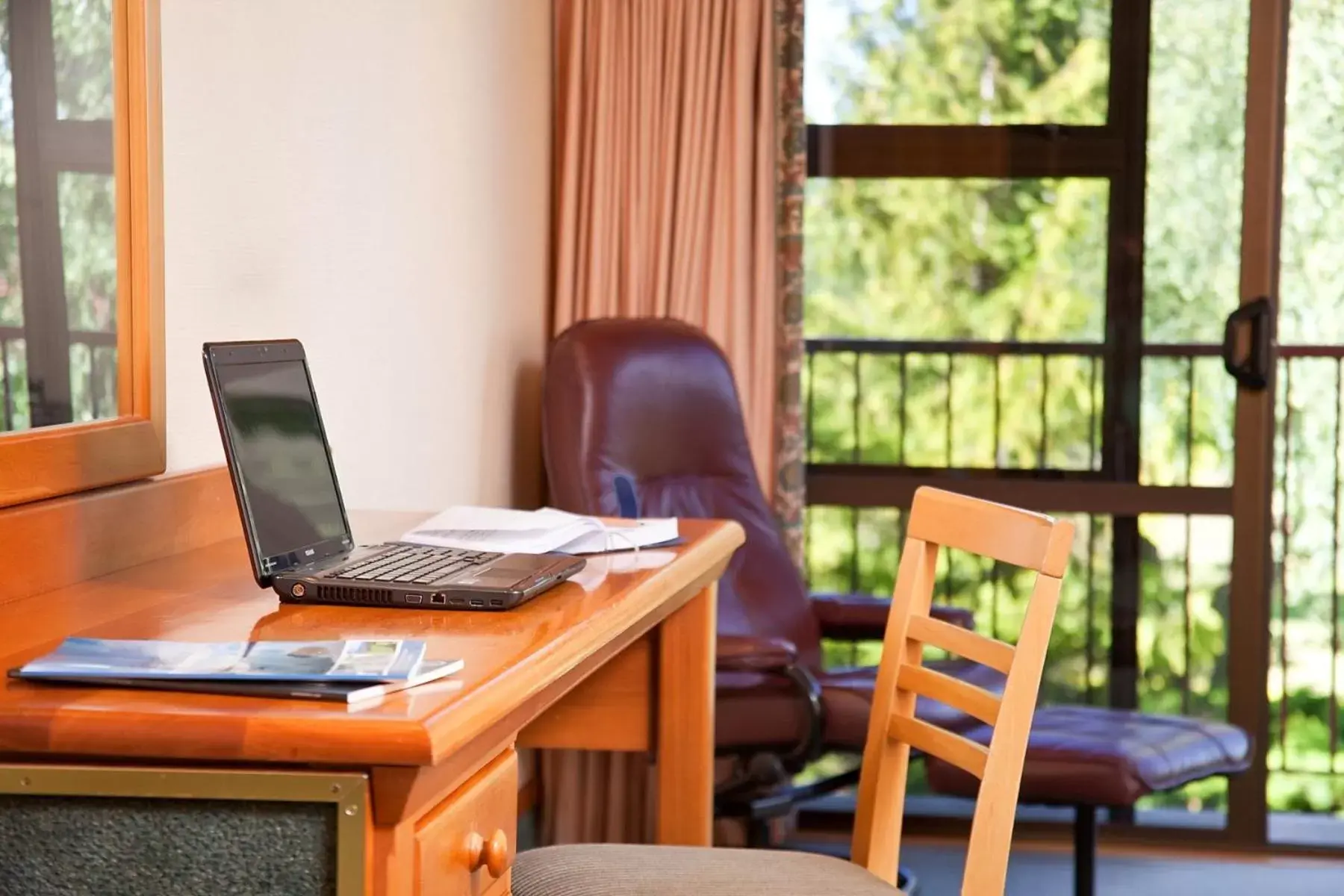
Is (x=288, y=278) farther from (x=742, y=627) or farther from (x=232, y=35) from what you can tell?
(x=742, y=627)

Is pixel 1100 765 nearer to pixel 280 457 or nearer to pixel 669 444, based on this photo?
pixel 669 444

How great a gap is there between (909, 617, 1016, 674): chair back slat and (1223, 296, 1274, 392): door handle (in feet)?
6.08

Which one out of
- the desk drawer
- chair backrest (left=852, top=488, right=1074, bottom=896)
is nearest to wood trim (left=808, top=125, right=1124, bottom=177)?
chair backrest (left=852, top=488, right=1074, bottom=896)

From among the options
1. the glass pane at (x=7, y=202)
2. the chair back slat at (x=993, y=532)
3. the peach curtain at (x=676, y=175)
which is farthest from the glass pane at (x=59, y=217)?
the peach curtain at (x=676, y=175)

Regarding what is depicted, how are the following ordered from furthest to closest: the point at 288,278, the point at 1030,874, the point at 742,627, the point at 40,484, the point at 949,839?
the point at 949,839 → the point at 1030,874 → the point at 742,627 → the point at 288,278 → the point at 40,484

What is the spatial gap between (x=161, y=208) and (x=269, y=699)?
2.67ft

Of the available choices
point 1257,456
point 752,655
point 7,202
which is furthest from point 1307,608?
point 7,202

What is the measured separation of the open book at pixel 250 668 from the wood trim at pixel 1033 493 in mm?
2480

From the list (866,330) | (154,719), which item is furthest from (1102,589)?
(154,719)

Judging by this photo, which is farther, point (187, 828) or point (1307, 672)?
point (1307, 672)

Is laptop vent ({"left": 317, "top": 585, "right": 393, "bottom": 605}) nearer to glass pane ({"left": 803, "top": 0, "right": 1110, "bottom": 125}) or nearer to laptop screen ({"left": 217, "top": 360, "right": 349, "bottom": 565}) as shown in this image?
laptop screen ({"left": 217, "top": 360, "right": 349, "bottom": 565})

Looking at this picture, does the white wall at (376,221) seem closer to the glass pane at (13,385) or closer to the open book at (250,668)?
the glass pane at (13,385)

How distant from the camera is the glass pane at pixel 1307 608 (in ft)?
11.8

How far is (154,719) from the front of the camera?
944 mm
